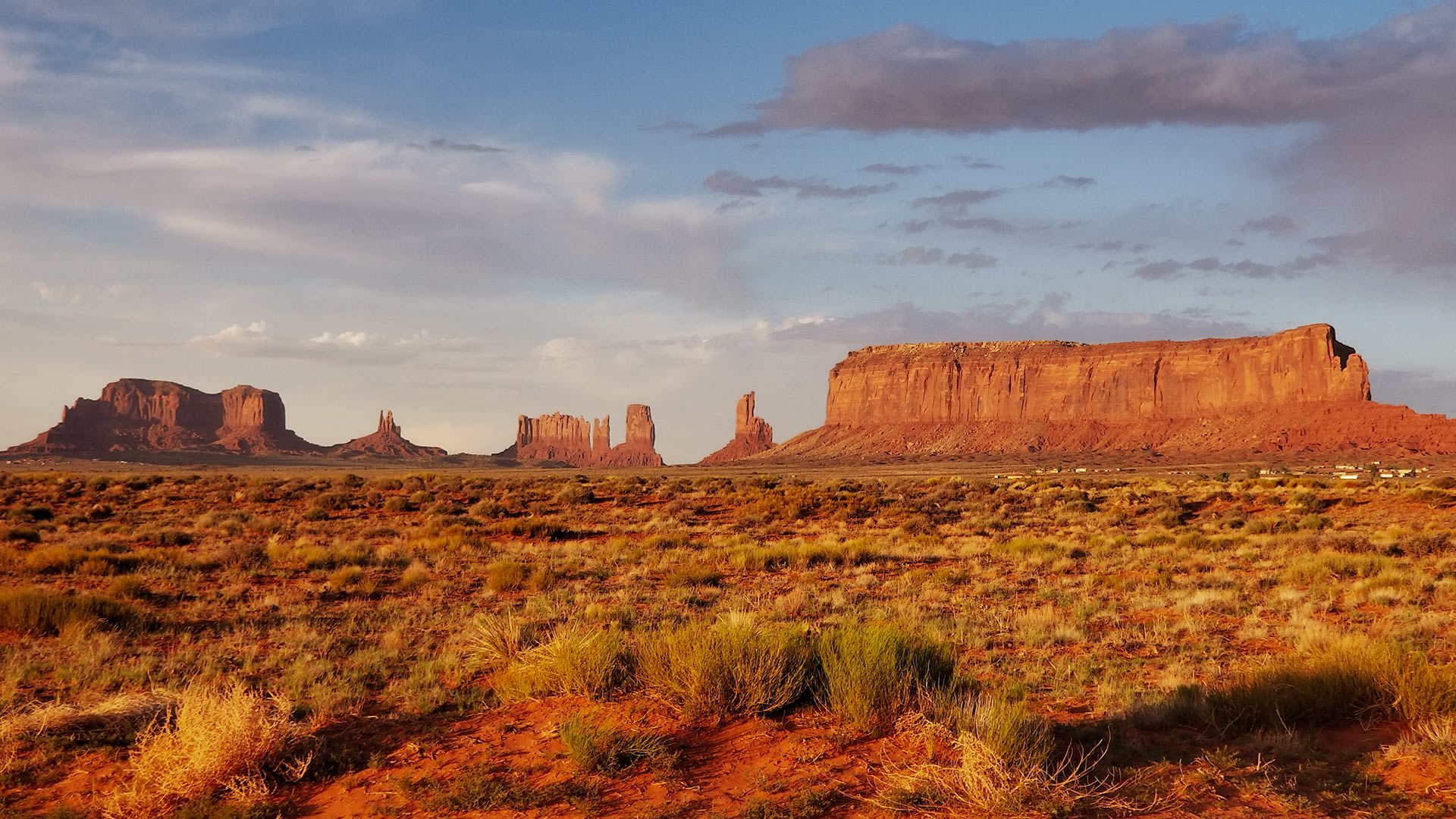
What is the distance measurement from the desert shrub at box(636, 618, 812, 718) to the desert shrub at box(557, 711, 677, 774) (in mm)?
502

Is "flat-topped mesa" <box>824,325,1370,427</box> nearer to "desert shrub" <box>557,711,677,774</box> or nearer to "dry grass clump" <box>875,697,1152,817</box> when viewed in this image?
"dry grass clump" <box>875,697,1152,817</box>

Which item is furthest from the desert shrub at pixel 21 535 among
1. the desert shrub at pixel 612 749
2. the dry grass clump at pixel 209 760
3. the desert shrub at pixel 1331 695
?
the desert shrub at pixel 1331 695

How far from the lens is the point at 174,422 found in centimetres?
18500

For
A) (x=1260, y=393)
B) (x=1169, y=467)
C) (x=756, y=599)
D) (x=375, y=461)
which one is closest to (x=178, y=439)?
(x=375, y=461)

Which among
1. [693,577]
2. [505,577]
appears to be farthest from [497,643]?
[693,577]

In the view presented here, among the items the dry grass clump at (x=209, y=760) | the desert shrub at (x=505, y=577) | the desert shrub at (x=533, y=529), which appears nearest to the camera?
the dry grass clump at (x=209, y=760)

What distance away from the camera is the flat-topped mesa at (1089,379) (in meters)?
118

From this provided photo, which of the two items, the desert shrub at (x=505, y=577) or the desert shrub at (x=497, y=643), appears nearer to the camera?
the desert shrub at (x=497, y=643)

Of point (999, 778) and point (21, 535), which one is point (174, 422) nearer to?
point (21, 535)

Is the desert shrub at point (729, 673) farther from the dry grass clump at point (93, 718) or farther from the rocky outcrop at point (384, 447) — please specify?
the rocky outcrop at point (384, 447)

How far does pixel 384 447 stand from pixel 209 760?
189 m

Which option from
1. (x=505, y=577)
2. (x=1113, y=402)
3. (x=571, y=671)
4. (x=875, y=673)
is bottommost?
(x=505, y=577)

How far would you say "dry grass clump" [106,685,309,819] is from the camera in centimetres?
543

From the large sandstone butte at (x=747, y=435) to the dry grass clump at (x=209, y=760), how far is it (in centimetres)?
16947
